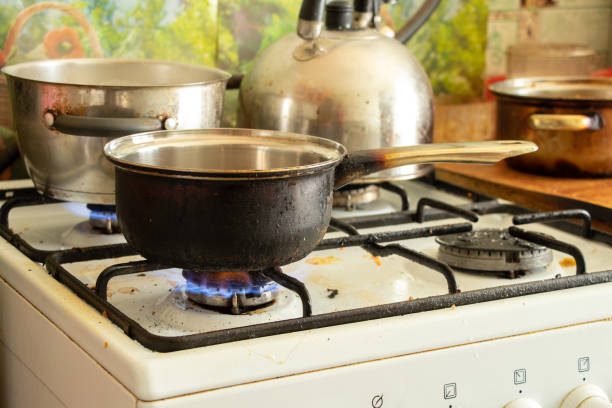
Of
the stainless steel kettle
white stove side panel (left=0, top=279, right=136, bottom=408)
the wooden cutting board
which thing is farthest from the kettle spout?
white stove side panel (left=0, top=279, right=136, bottom=408)

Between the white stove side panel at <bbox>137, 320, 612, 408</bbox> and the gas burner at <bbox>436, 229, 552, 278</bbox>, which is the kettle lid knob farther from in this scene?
the white stove side panel at <bbox>137, 320, 612, 408</bbox>

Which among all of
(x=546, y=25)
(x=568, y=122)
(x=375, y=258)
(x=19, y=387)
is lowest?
(x=19, y=387)

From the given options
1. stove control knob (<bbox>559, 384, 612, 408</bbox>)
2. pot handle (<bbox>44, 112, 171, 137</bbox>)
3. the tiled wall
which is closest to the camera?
stove control knob (<bbox>559, 384, 612, 408</bbox>)

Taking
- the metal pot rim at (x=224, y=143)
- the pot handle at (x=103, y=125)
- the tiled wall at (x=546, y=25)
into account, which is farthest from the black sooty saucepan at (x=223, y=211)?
the tiled wall at (x=546, y=25)

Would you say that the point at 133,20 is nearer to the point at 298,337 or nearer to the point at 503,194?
the point at 503,194

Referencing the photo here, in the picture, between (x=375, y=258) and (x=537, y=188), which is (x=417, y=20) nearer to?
(x=537, y=188)

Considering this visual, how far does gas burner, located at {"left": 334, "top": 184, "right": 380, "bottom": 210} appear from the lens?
114 cm

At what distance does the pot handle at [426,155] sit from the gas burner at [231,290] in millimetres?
124

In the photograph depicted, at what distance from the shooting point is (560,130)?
4.00 feet

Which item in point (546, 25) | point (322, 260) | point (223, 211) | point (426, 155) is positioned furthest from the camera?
point (546, 25)

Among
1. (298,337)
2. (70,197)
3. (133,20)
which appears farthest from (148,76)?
(298,337)

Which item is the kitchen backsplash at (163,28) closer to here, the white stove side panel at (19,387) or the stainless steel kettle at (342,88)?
the stainless steel kettle at (342,88)

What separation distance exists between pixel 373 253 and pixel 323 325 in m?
0.21

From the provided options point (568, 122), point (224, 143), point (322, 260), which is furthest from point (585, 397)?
point (568, 122)
